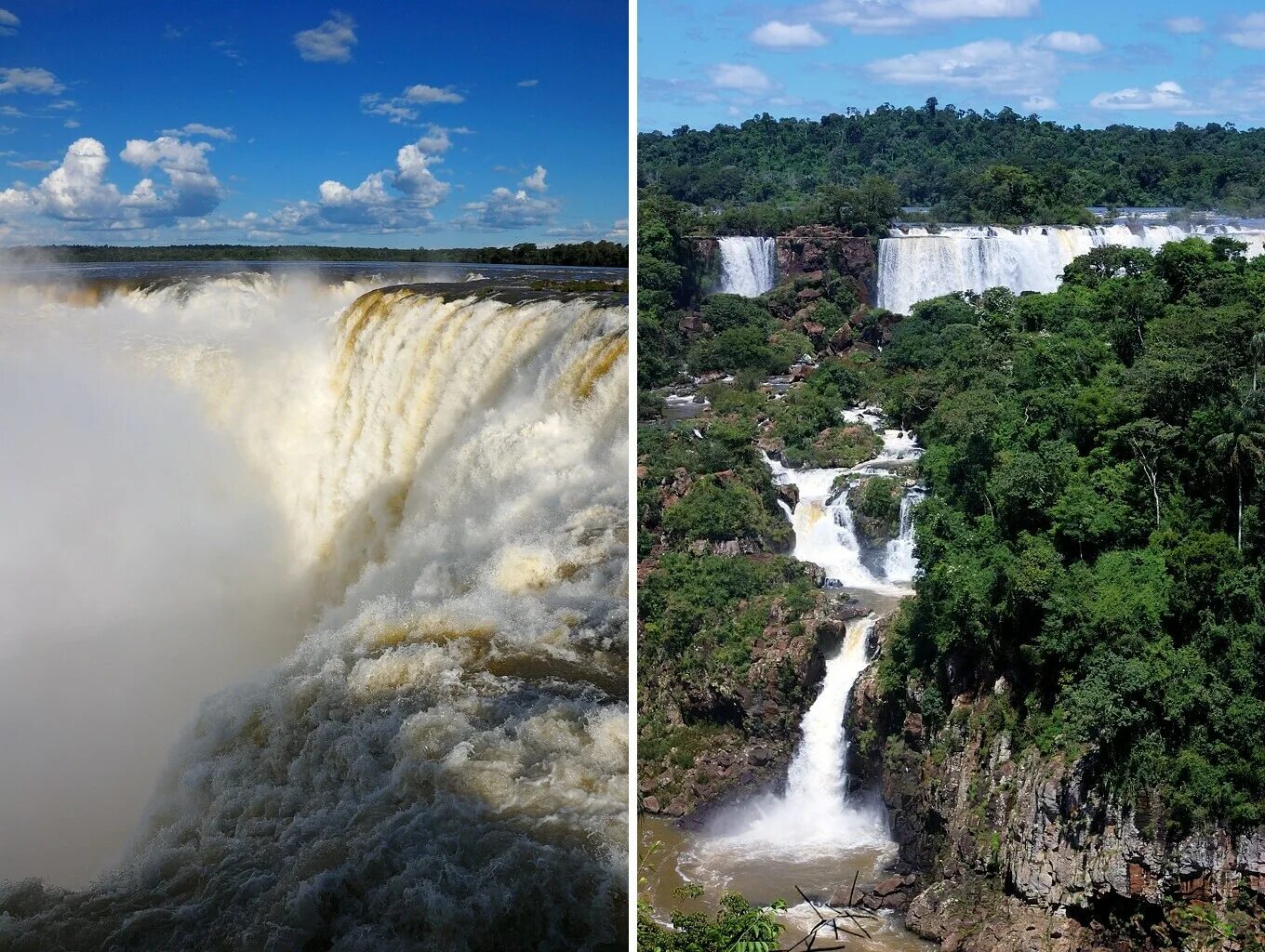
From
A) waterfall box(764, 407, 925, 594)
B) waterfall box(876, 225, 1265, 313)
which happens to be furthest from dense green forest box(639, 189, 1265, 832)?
waterfall box(876, 225, 1265, 313)

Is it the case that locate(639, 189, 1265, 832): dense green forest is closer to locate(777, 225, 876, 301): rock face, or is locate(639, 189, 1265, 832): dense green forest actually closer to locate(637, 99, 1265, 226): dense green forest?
locate(777, 225, 876, 301): rock face

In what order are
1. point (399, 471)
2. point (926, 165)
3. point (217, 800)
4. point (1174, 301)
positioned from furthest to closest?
1. point (926, 165)
2. point (1174, 301)
3. point (399, 471)
4. point (217, 800)

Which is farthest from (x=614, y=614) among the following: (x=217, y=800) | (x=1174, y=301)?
(x=1174, y=301)

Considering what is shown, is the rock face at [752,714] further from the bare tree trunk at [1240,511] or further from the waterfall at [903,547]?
the bare tree trunk at [1240,511]

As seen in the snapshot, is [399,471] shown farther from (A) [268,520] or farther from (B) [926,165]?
(B) [926,165]

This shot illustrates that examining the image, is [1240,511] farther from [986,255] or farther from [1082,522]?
[986,255]

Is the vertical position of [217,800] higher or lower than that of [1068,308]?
lower

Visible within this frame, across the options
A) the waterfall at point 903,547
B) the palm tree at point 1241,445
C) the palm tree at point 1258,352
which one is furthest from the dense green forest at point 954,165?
the palm tree at point 1241,445
